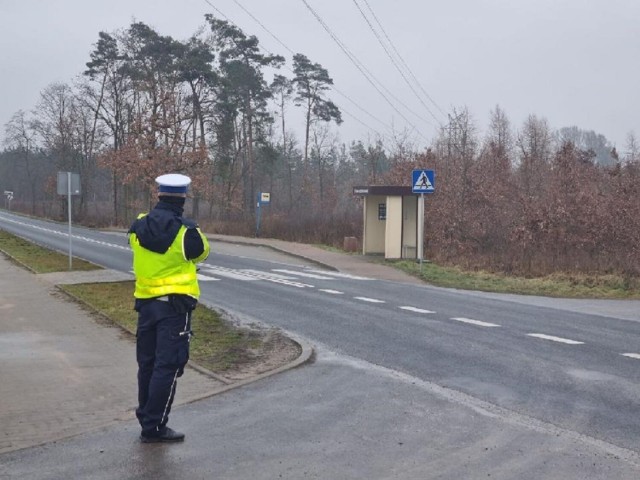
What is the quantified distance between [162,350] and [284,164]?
75.9m

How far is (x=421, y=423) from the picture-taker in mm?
6590

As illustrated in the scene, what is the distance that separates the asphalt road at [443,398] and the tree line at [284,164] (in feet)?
32.5

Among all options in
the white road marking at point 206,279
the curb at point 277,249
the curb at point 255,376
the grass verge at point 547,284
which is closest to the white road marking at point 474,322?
the curb at point 255,376

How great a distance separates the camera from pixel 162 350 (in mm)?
5875

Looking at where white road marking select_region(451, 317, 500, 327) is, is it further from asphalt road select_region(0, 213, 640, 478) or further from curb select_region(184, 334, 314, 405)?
curb select_region(184, 334, 314, 405)

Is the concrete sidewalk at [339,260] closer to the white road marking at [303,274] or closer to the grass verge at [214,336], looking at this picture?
the white road marking at [303,274]

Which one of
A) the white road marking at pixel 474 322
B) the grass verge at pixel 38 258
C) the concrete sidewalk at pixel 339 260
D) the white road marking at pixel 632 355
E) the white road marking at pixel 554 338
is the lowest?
the grass verge at pixel 38 258

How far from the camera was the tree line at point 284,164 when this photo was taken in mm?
27125

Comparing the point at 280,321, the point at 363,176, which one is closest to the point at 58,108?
the point at 363,176

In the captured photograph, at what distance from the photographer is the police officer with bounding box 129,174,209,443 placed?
5.84 m

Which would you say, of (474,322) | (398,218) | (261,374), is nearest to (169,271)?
(261,374)

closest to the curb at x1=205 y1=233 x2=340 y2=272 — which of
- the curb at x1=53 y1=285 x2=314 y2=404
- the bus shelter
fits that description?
the bus shelter

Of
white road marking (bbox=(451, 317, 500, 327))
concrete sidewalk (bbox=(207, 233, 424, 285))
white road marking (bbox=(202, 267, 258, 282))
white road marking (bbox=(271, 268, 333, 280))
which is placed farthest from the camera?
concrete sidewalk (bbox=(207, 233, 424, 285))

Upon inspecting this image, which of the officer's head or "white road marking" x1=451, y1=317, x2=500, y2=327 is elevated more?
the officer's head
